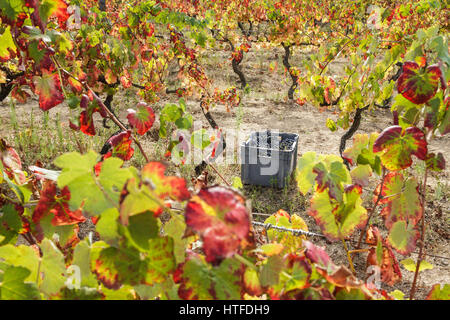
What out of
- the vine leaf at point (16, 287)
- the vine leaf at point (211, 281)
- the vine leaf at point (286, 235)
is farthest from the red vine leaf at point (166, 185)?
the vine leaf at point (286, 235)

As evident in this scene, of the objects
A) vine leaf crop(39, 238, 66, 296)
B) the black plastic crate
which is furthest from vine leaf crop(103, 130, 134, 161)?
the black plastic crate

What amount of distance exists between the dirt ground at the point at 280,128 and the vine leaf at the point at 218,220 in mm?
2160

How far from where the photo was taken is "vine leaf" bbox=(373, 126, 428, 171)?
30.0 inches

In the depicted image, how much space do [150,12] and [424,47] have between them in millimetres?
2778

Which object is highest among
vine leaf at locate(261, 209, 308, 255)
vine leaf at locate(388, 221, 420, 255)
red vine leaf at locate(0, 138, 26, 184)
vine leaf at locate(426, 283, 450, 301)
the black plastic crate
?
red vine leaf at locate(0, 138, 26, 184)

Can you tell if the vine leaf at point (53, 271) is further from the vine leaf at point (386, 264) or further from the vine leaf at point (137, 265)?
the vine leaf at point (386, 264)

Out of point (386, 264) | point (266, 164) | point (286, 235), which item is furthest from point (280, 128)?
point (386, 264)

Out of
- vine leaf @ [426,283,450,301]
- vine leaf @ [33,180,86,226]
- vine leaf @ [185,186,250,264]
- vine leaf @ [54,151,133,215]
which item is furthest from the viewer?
vine leaf @ [33,180,86,226]

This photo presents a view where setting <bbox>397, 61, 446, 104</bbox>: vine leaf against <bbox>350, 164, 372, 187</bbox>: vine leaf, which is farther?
<bbox>350, 164, 372, 187</bbox>: vine leaf

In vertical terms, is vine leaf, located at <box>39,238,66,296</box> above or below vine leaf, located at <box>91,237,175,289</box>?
below

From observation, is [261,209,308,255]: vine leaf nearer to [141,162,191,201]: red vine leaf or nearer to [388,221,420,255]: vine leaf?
[388,221,420,255]: vine leaf

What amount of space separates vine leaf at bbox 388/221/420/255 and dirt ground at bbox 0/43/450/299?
60.2 inches

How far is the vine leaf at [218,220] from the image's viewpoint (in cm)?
40

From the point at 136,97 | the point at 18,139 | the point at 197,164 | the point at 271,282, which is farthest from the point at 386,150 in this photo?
the point at 136,97
